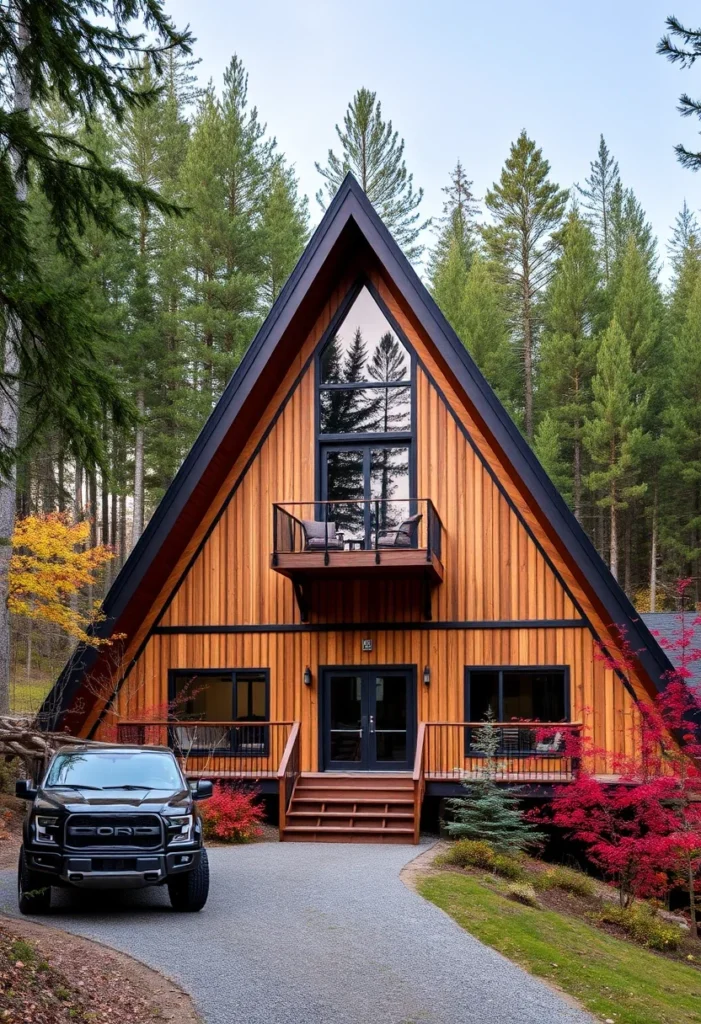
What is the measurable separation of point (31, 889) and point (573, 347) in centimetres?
3597

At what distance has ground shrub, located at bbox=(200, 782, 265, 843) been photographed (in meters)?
16.8

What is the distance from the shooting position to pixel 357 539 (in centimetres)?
2070

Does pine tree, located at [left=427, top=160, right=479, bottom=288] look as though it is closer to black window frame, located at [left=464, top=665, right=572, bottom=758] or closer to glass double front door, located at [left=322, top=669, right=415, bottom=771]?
glass double front door, located at [left=322, top=669, right=415, bottom=771]

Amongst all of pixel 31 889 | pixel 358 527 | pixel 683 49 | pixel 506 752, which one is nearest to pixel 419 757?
pixel 506 752

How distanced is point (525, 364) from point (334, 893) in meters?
38.5

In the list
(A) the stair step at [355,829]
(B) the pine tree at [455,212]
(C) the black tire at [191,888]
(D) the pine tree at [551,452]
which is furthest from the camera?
(B) the pine tree at [455,212]

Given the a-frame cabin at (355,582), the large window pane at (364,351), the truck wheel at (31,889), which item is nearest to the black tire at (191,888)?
the truck wheel at (31,889)

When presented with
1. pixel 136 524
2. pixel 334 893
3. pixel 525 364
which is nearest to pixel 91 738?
pixel 334 893

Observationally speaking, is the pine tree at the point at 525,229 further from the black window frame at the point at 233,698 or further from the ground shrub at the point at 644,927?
the ground shrub at the point at 644,927

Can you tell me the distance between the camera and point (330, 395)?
2139 centimetres

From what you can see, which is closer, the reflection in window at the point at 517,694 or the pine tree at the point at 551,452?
the reflection in window at the point at 517,694

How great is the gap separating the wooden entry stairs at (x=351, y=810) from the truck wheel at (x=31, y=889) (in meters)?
7.29

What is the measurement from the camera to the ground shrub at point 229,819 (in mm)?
16750

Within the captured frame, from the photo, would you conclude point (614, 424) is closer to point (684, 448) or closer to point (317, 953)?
point (684, 448)
